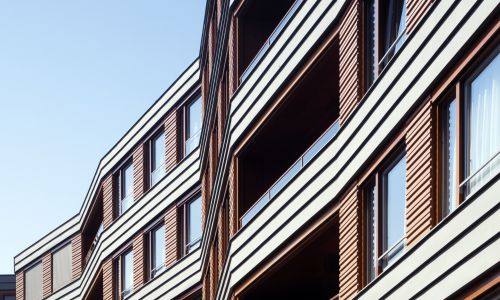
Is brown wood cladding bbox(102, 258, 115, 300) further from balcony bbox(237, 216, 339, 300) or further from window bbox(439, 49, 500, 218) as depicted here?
window bbox(439, 49, 500, 218)

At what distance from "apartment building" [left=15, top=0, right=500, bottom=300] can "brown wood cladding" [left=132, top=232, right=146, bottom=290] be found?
0.08 meters

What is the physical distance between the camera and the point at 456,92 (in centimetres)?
1833

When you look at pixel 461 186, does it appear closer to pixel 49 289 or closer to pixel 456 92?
pixel 456 92

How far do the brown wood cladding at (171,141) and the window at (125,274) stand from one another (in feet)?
14.1

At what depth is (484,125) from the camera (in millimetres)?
17594

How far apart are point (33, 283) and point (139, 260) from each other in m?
17.3

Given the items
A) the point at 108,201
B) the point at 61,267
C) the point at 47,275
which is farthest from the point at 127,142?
the point at 47,275

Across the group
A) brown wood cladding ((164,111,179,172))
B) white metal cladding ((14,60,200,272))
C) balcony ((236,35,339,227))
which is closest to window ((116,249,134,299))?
white metal cladding ((14,60,200,272))

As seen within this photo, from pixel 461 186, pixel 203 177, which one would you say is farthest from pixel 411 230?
pixel 203 177

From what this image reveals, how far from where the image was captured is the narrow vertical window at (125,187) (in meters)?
47.6

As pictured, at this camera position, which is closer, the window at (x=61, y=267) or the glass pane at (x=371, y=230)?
the glass pane at (x=371, y=230)

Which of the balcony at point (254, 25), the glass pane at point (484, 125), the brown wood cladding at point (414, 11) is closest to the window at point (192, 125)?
the balcony at point (254, 25)

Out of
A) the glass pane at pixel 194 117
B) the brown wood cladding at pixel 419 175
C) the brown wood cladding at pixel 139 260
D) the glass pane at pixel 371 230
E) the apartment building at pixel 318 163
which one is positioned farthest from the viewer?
the brown wood cladding at pixel 139 260

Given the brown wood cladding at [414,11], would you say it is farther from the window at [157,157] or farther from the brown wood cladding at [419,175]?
the window at [157,157]
